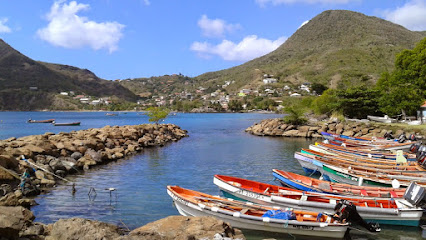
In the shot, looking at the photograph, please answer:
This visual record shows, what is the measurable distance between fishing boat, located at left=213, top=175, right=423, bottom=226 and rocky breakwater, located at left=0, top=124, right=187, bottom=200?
1003cm

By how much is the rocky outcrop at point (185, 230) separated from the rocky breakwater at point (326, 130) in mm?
34631

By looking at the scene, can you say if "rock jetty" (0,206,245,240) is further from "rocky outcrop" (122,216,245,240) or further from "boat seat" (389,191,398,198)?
"boat seat" (389,191,398,198)

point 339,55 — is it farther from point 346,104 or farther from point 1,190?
point 1,190

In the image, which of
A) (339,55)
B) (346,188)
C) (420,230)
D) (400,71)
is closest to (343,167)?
(346,188)

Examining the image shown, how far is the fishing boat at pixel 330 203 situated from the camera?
1366cm

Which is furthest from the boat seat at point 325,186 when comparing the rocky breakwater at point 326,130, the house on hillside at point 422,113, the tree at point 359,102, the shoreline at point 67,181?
the tree at point 359,102

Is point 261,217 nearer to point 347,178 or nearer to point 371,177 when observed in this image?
point 347,178

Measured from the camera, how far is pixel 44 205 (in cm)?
1697

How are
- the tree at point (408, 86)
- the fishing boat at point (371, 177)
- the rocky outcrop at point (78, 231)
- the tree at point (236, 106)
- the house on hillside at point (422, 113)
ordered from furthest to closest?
the tree at point (236, 106) < the tree at point (408, 86) < the house on hillside at point (422, 113) < the fishing boat at point (371, 177) < the rocky outcrop at point (78, 231)

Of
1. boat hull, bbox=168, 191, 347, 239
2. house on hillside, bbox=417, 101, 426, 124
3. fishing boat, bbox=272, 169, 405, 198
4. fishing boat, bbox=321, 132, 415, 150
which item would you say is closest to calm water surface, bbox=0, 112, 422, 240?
boat hull, bbox=168, 191, 347, 239

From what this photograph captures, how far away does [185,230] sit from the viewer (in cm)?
1042

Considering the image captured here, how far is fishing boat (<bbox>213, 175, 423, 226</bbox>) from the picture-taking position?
13664 millimetres

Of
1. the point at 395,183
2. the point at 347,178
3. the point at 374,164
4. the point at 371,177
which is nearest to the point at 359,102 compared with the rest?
the point at 374,164

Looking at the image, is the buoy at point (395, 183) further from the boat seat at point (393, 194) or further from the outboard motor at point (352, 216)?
the outboard motor at point (352, 216)
